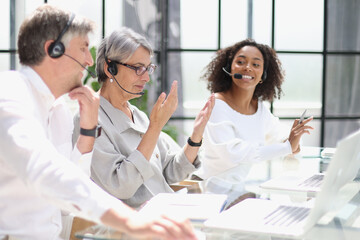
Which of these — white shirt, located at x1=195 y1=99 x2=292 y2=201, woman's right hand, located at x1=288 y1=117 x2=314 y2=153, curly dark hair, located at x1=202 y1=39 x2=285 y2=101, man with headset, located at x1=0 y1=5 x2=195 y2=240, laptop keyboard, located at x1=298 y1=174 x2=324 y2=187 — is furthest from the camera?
curly dark hair, located at x1=202 y1=39 x2=285 y2=101

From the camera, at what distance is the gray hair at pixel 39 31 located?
4.73 ft

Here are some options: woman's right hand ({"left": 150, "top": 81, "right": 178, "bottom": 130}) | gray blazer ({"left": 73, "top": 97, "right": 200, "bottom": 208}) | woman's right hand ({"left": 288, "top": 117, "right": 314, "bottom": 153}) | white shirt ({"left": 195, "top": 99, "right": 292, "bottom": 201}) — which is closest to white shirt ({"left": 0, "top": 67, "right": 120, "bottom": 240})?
gray blazer ({"left": 73, "top": 97, "right": 200, "bottom": 208})

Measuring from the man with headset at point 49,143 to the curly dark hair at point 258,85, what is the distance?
1.84m

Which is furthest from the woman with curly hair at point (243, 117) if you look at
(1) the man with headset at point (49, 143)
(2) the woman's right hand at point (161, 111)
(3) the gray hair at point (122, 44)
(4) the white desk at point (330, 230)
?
(1) the man with headset at point (49, 143)

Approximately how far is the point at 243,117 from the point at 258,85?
0.50 meters

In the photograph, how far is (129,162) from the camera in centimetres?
197

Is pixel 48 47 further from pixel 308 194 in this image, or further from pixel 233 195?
pixel 308 194

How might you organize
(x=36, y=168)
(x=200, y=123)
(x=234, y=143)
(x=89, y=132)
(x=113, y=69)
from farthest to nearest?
(x=234, y=143) < (x=200, y=123) < (x=113, y=69) < (x=89, y=132) < (x=36, y=168)

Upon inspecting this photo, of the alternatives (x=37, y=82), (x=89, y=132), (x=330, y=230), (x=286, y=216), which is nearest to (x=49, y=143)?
(x=37, y=82)

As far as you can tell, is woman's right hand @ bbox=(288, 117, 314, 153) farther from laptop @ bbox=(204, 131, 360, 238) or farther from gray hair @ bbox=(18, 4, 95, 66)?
gray hair @ bbox=(18, 4, 95, 66)

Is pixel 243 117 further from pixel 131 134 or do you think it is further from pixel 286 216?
pixel 286 216

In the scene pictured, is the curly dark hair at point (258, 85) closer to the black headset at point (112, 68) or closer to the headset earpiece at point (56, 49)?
the black headset at point (112, 68)

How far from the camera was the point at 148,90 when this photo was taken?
548 centimetres

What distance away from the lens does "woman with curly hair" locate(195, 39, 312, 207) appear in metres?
2.91
